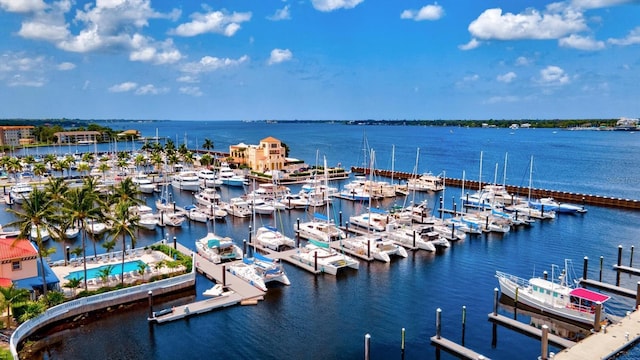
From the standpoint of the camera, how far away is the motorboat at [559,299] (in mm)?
34781

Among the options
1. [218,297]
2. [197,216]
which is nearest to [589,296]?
[218,297]

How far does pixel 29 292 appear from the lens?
34.5 metres

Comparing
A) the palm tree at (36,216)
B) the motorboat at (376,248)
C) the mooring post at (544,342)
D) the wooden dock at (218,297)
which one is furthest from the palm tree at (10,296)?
the mooring post at (544,342)

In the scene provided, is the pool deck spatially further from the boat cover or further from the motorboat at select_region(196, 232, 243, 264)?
the boat cover

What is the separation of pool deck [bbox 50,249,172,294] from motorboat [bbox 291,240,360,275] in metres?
13.2

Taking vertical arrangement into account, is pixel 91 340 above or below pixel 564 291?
below

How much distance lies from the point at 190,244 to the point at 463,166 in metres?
113

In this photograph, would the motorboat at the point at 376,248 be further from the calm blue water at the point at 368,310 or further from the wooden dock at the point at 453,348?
the wooden dock at the point at 453,348

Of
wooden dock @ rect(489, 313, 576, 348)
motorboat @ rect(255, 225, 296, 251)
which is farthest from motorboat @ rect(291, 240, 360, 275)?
wooden dock @ rect(489, 313, 576, 348)

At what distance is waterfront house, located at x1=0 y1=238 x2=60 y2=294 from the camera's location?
3522cm

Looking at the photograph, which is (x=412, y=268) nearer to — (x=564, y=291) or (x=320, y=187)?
(x=564, y=291)

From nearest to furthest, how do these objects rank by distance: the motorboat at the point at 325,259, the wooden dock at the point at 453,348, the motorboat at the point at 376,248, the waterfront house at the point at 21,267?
the wooden dock at the point at 453,348 < the waterfront house at the point at 21,267 < the motorboat at the point at 325,259 < the motorboat at the point at 376,248

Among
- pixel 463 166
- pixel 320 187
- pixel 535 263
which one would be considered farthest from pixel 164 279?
pixel 463 166

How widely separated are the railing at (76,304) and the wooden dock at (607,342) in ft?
95.3
